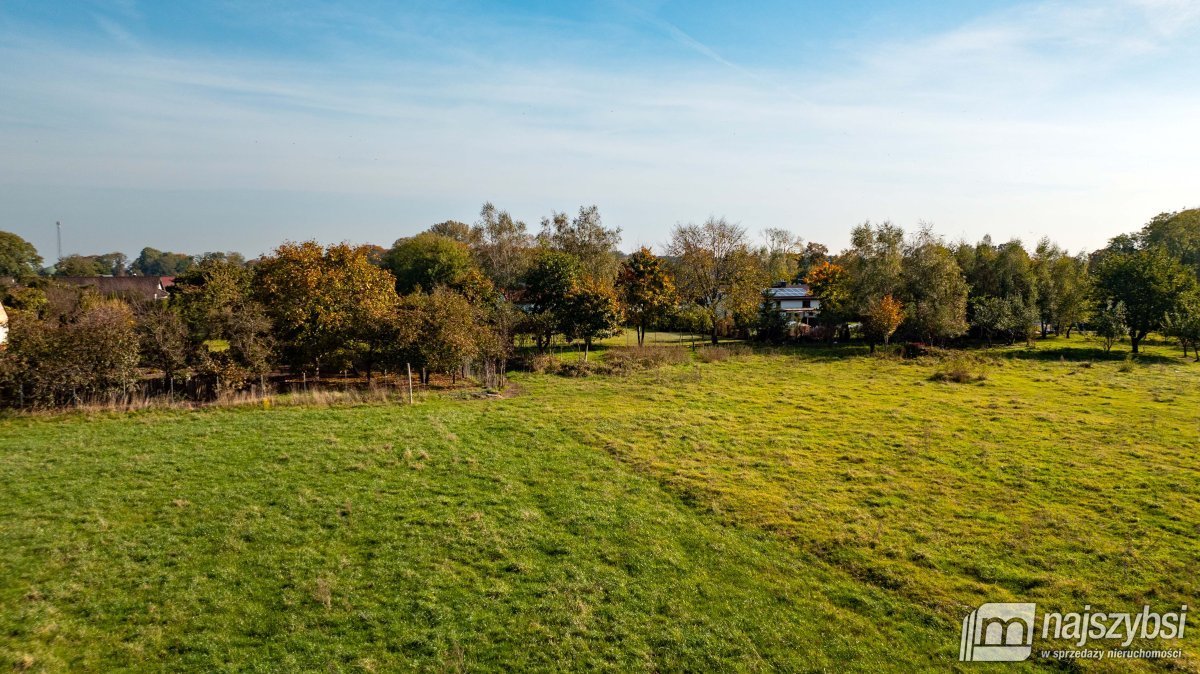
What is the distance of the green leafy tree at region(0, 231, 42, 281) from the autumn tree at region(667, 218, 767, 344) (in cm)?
6482

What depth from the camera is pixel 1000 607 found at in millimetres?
8859

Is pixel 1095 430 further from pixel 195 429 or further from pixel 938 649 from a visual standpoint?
pixel 195 429

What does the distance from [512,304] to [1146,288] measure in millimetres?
44724

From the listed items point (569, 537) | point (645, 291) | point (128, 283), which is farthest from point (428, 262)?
point (569, 537)

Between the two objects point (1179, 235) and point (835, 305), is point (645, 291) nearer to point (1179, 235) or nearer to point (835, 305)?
point (835, 305)

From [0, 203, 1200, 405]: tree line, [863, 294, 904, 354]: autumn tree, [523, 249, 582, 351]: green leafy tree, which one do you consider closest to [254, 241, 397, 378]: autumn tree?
[0, 203, 1200, 405]: tree line

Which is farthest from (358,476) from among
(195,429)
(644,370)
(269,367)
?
(644,370)

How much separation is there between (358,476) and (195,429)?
26.8 feet

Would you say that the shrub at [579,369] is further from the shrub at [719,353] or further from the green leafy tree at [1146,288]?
the green leafy tree at [1146,288]

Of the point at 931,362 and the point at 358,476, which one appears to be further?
the point at 931,362

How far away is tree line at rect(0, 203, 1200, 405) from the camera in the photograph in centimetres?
2236

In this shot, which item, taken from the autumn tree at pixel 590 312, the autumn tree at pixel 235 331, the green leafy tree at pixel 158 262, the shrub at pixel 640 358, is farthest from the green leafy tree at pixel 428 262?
the green leafy tree at pixel 158 262

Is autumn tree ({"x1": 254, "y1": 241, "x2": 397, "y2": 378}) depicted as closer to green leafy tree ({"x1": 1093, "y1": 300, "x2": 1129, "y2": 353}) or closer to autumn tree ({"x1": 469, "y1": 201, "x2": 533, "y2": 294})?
autumn tree ({"x1": 469, "y1": 201, "x2": 533, "y2": 294})

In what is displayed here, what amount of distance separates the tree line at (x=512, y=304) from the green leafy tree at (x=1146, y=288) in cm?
11
